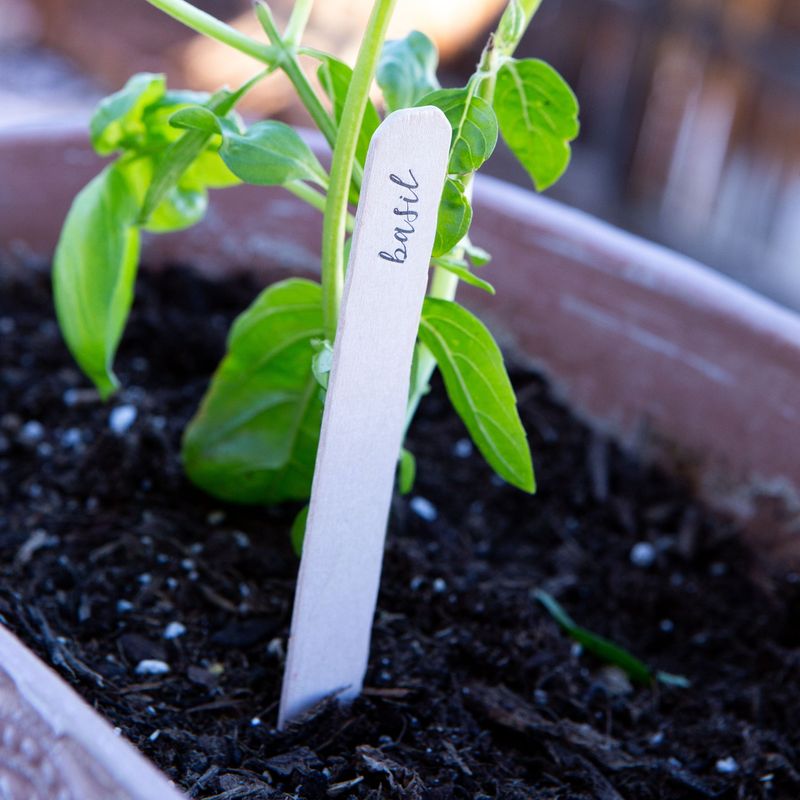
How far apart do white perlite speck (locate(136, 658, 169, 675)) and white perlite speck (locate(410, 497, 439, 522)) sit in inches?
10.1

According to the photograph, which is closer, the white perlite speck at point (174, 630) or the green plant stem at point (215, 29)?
the green plant stem at point (215, 29)

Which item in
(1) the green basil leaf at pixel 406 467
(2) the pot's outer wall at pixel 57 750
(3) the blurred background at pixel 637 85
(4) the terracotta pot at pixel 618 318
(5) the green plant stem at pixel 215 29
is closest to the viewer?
(2) the pot's outer wall at pixel 57 750

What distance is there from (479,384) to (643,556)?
13.5 inches

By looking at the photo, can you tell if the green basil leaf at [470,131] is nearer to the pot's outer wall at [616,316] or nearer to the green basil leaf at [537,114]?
the green basil leaf at [537,114]

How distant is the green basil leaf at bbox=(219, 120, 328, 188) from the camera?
21.5 inches

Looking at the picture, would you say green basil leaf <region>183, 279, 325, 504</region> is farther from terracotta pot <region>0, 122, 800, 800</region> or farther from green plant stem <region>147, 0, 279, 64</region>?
terracotta pot <region>0, 122, 800, 800</region>

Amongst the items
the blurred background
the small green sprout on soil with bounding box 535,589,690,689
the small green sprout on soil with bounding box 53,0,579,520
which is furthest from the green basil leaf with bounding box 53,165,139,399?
the blurred background

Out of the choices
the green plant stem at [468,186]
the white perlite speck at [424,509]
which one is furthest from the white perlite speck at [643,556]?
the green plant stem at [468,186]

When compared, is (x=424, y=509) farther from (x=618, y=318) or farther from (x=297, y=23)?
(x=297, y=23)

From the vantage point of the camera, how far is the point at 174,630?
2.28 ft

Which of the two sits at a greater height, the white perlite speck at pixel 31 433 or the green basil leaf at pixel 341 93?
the green basil leaf at pixel 341 93

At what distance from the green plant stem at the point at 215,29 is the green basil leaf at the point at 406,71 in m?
0.07

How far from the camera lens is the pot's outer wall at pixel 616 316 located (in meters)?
0.85

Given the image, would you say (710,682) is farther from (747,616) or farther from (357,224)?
(357,224)
